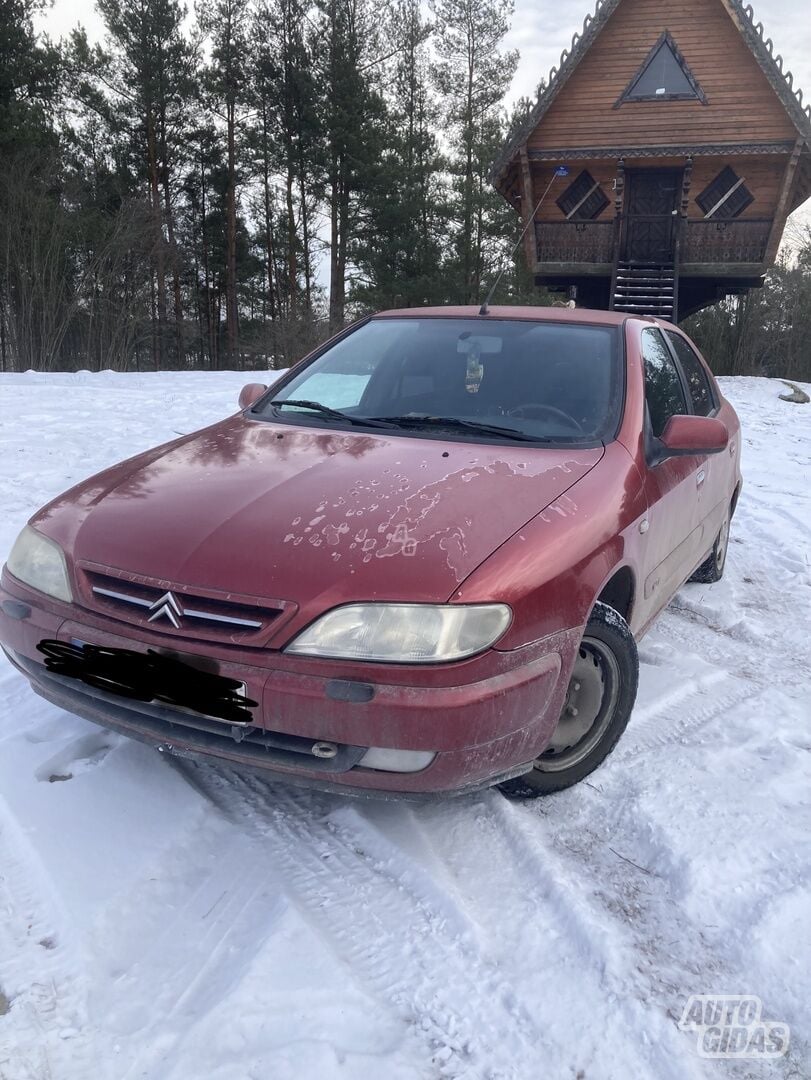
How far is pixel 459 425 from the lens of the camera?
10.3 ft

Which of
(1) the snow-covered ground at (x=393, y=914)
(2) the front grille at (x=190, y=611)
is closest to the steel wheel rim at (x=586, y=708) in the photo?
(1) the snow-covered ground at (x=393, y=914)

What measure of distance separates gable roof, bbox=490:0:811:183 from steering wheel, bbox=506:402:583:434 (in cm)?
1597

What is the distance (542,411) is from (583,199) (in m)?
17.0

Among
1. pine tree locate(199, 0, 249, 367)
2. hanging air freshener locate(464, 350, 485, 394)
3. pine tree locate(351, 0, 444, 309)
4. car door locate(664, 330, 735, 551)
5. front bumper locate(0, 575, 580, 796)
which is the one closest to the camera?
front bumper locate(0, 575, 580, 796)

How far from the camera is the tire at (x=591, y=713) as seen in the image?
8.68 ft

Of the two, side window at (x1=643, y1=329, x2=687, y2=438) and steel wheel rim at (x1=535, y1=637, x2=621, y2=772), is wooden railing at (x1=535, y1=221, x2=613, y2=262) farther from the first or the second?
steel wheel rim at (x1=535, y1=637, x2=621, y2=772)

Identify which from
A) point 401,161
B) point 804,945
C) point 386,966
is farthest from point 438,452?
point 401,161

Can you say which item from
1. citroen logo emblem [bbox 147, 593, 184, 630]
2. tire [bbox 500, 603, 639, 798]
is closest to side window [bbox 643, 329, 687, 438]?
tire [bbox 500, 603, 639, 798]

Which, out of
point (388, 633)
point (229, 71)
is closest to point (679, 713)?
point (388, 633)

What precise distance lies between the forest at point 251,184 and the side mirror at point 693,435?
62.5ft

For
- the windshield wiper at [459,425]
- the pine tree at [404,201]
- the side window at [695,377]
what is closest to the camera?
the windshield wiper at [459,425]

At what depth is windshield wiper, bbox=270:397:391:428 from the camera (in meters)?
3.22

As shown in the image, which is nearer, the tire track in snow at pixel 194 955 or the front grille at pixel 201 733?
the tire track in snow at pixel 194 955

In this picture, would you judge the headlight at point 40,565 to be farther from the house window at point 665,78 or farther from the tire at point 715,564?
the house window at point 665,78
